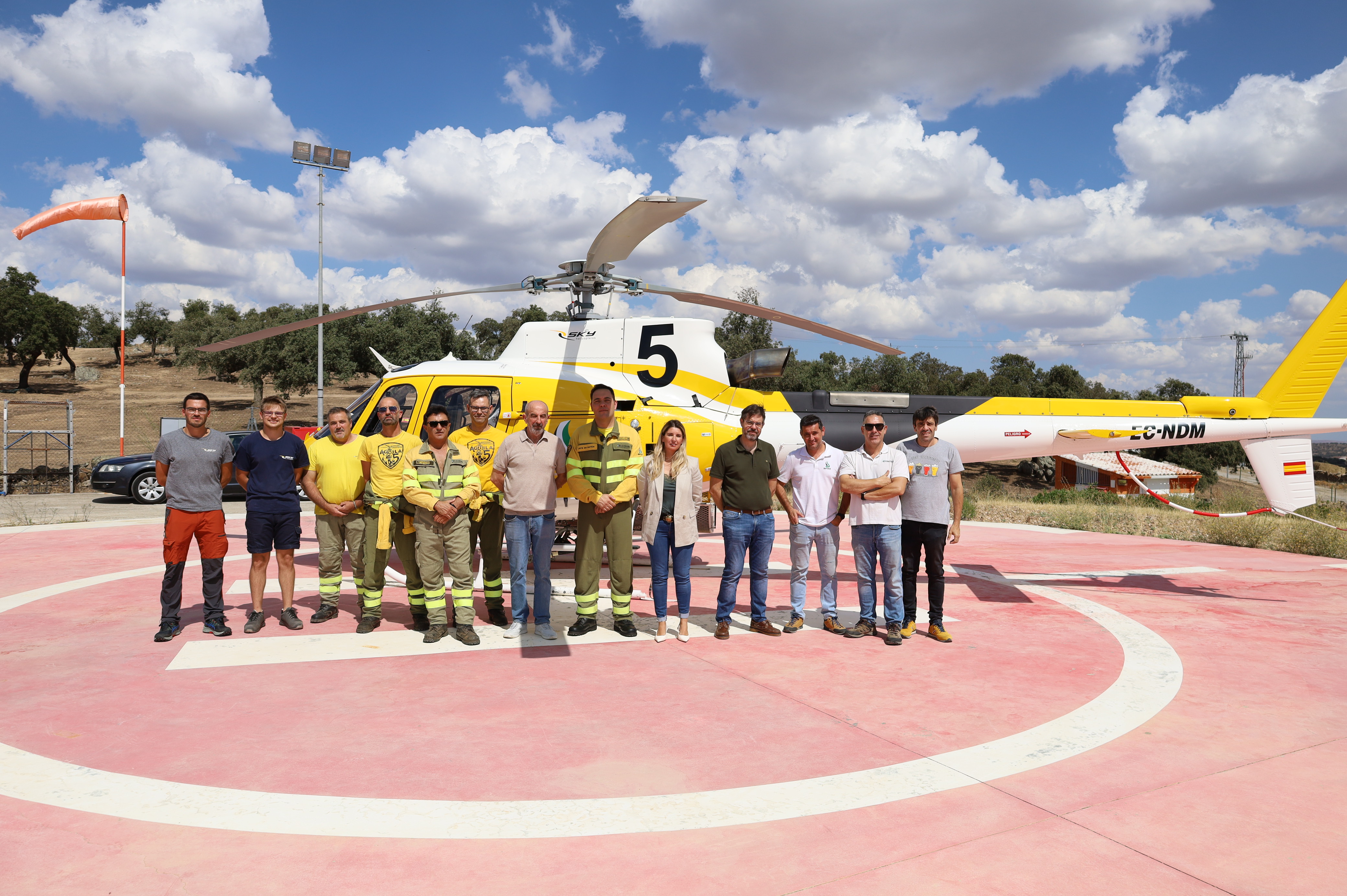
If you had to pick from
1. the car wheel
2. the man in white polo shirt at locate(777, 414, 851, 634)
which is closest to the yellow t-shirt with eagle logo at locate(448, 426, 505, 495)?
the man in white polo shirt at locate(777, 414, 851, 634)

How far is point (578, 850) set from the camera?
313 cm

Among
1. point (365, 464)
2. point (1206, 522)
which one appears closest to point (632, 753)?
point (365, 464)

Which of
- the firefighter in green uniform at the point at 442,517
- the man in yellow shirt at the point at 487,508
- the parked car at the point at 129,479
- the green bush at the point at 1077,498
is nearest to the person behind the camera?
the firefighter in green uniform at the point at 442,517

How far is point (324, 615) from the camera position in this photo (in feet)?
22.7

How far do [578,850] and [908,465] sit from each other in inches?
172

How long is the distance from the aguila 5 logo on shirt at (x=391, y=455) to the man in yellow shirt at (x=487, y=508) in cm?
45

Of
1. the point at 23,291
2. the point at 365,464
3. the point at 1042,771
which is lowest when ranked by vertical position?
the point at 1042,771

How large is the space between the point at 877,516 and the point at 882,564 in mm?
455

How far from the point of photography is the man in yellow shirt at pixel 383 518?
654 centimetres

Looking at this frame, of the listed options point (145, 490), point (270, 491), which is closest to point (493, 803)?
point (270, 491)

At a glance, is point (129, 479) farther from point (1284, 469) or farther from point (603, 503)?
point (1284, 469)

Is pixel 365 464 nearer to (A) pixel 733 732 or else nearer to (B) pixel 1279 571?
(A) pixel 733 732

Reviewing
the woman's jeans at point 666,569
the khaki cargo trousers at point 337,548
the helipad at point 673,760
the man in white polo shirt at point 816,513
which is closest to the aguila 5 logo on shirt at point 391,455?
the khaki cargo trousers at point 337,548

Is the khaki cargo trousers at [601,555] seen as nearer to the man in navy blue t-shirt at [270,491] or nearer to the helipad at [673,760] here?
the helipad at [673,760]
